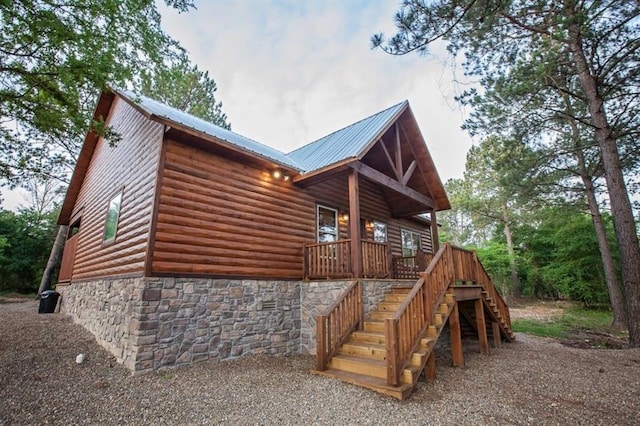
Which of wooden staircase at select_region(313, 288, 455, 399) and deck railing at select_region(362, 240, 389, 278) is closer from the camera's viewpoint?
wooden staircase at select_region(313, 288, 455, 399)

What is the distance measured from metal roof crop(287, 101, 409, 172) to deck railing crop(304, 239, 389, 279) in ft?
6.77

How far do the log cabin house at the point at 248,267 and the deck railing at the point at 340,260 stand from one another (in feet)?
0.11

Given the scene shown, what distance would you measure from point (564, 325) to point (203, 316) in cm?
1331

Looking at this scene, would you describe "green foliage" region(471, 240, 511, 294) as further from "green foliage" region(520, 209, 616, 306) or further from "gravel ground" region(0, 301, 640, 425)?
"gravel ground" region(0, 301, 640, 425)

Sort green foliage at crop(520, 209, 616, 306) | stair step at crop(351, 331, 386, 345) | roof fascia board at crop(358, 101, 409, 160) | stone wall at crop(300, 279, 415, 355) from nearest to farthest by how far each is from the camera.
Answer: stair step at crop(351, 331, 386, 345)
stone wall at crop(300, 279, 415, 355)
roof fascia board at crop(358, 101, 409, 160)
green foliage at crop(520, 209, 616, 306)

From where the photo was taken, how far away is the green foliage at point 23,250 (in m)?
17.0

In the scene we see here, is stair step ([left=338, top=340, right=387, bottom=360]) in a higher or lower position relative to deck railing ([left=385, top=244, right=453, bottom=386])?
lower

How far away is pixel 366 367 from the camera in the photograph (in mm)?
4852

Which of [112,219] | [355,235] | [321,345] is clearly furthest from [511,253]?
[112,219]

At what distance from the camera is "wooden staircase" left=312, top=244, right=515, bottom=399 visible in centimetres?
442

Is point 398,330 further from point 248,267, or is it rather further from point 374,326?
point 248,267

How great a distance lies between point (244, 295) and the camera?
21.8ft

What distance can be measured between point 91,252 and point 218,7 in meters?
8.91

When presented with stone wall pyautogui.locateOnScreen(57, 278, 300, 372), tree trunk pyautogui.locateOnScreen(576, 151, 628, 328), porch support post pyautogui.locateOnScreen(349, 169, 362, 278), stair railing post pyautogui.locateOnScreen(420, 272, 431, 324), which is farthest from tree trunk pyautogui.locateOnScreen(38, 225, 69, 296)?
tree trunk pyautogui.locateOnScreen(576, 151, 628, 328)
